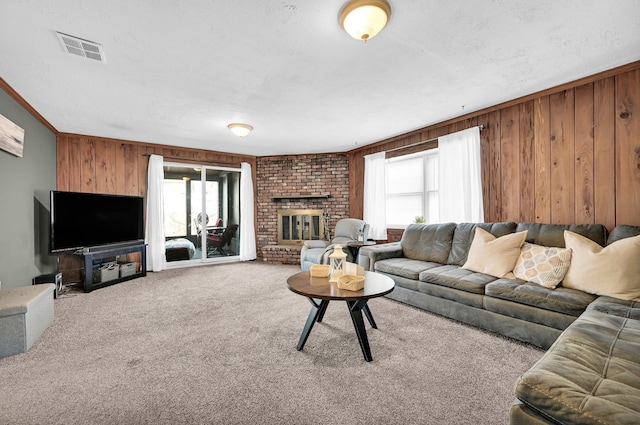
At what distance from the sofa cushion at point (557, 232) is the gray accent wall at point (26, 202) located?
18.1 ft

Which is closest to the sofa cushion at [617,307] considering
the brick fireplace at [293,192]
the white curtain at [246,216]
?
the brick fireplace at [293,192]

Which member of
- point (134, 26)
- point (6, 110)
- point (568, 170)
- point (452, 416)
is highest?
point (134, 26)

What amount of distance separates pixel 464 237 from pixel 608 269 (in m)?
1.37

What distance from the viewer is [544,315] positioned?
218 cm

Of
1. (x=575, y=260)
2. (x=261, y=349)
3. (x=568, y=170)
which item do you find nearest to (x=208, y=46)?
(x=261, y=349)

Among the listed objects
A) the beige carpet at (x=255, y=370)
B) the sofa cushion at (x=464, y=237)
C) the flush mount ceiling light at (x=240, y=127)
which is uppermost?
→ the flush mount ceiling light at (x=240, y=127)

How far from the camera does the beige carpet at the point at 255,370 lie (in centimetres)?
154

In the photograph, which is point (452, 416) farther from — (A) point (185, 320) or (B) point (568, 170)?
(B) point (568, 170)

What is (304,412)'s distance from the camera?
1537 millimetres

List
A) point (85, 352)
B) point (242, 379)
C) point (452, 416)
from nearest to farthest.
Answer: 1. point (452, 416)
2. point (242, 379)
3. point (85, 352)

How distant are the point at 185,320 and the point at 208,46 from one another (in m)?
2.54

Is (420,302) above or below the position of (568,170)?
below

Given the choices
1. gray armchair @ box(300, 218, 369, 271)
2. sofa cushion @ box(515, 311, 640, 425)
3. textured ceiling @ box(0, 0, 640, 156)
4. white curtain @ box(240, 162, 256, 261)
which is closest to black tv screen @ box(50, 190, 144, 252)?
textured ceiling @ box(0, 0, 640, 156)

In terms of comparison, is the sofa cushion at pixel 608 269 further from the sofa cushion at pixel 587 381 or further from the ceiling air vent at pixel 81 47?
the ceiling air vent at pixel 81 47
